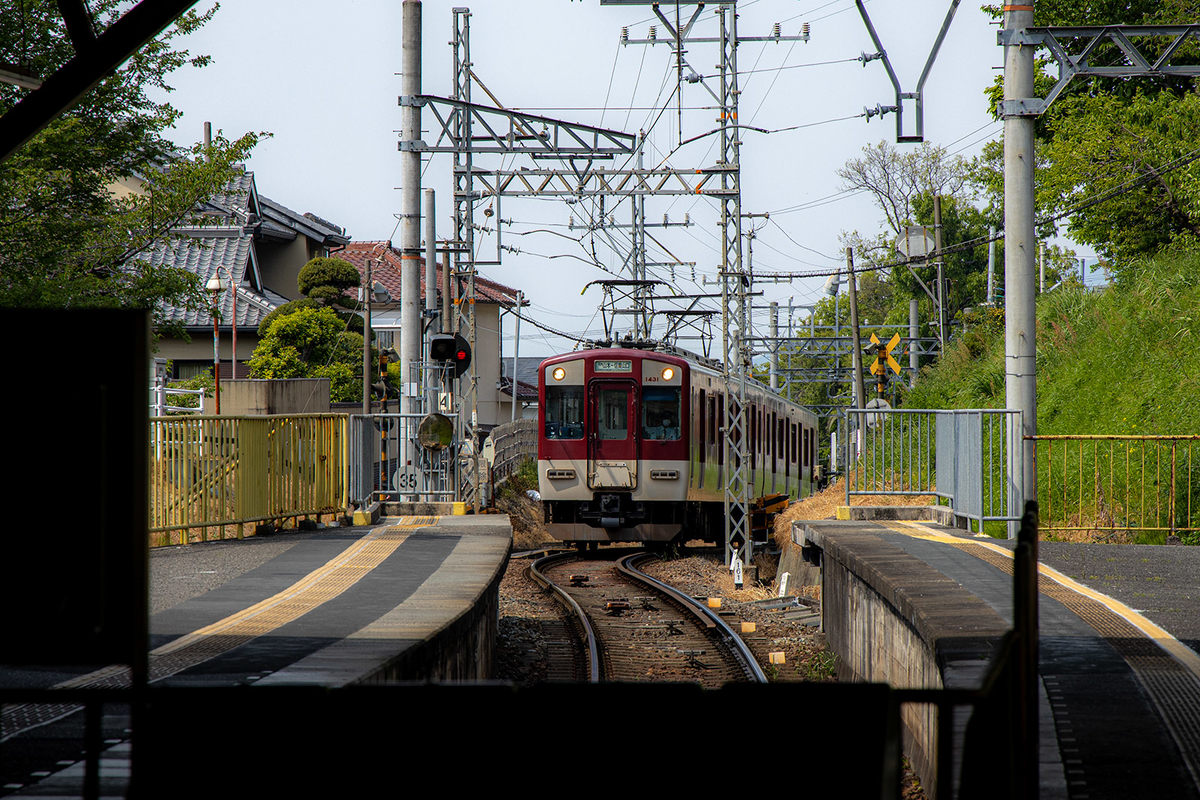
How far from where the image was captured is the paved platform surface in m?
4.39

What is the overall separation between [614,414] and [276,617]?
11.6 m

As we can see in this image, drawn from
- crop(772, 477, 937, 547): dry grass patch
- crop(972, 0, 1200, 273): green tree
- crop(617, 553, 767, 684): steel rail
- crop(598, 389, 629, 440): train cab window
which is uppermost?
crop(972, 0, 1200, 273): green tree

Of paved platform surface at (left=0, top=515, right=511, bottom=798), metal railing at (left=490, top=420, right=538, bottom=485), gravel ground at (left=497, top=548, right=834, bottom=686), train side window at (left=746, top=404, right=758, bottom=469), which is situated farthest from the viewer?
metal railing at (left=490, top=420, right=538, bottom=485)

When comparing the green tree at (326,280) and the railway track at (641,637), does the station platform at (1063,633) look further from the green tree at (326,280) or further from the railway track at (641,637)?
the green tree at (326,280)

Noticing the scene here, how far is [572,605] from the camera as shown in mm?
13516

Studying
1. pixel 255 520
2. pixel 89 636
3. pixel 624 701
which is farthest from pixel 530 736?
pixel 255 520

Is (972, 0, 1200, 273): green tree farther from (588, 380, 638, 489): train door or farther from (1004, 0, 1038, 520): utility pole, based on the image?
(588, 380, 638, 489): train door

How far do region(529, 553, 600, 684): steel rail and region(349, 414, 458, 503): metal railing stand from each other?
6.24ft

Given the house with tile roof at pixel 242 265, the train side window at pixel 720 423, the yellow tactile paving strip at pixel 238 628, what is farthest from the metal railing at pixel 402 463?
the house with tile roof at pixel 242 265

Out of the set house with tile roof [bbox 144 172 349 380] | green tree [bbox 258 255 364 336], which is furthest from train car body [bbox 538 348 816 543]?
green tree [bbox 258 255 364 336]

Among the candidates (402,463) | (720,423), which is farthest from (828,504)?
(402,463)

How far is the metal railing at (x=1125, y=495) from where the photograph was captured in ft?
40.2

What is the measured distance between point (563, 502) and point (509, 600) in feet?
16.2

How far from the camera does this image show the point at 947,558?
9.33m
